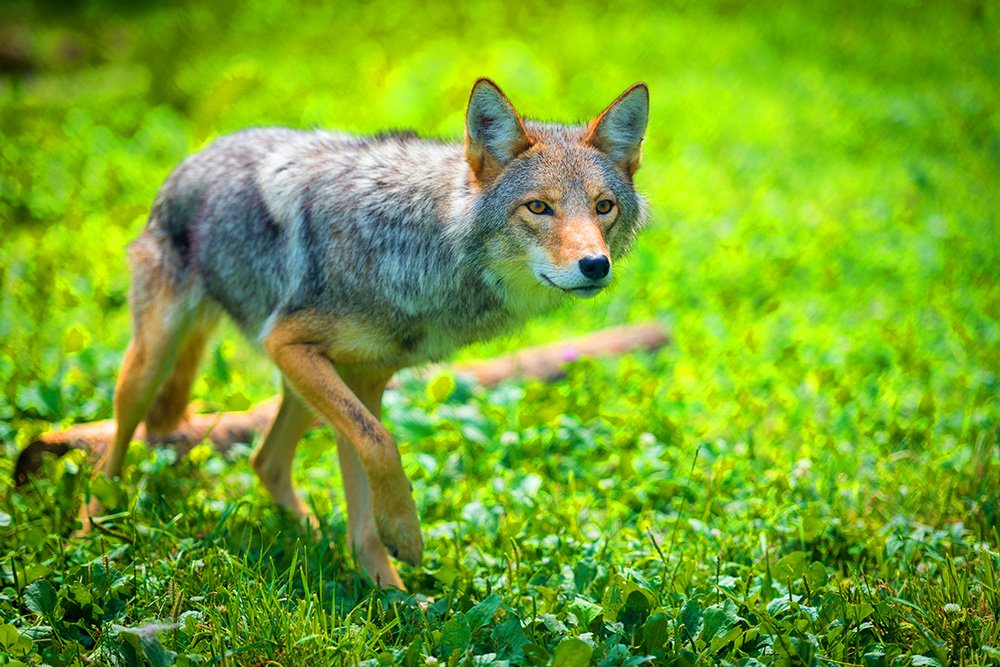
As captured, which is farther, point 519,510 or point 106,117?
point 106,117

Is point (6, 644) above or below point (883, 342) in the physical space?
A: below

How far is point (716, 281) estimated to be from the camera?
788 centimetres

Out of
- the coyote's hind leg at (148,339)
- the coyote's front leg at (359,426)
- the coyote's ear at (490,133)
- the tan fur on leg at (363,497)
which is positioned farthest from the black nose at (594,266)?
the coyote's hind leg at (148,339)

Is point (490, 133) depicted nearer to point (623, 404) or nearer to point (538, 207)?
point (538, 207)

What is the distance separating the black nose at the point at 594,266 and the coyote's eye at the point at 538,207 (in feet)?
1.27

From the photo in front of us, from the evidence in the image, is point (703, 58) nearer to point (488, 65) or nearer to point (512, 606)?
point (488, 65)

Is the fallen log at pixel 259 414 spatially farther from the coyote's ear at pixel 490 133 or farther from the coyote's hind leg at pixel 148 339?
the coyote's ear at pixel 490 133

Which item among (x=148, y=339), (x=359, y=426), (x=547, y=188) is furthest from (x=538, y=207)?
(x=148, y=339)

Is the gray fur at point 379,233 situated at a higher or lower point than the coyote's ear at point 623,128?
lower

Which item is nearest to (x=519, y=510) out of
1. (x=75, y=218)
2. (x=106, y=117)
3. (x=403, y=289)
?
(x=403, y=289)

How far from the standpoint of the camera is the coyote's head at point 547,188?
13.0 feet

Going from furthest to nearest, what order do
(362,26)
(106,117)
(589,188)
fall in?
1. (362,26)
2. (106,117)
3. (589,188)

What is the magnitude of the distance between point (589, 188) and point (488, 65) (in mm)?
8820

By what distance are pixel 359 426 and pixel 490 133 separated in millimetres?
1414
